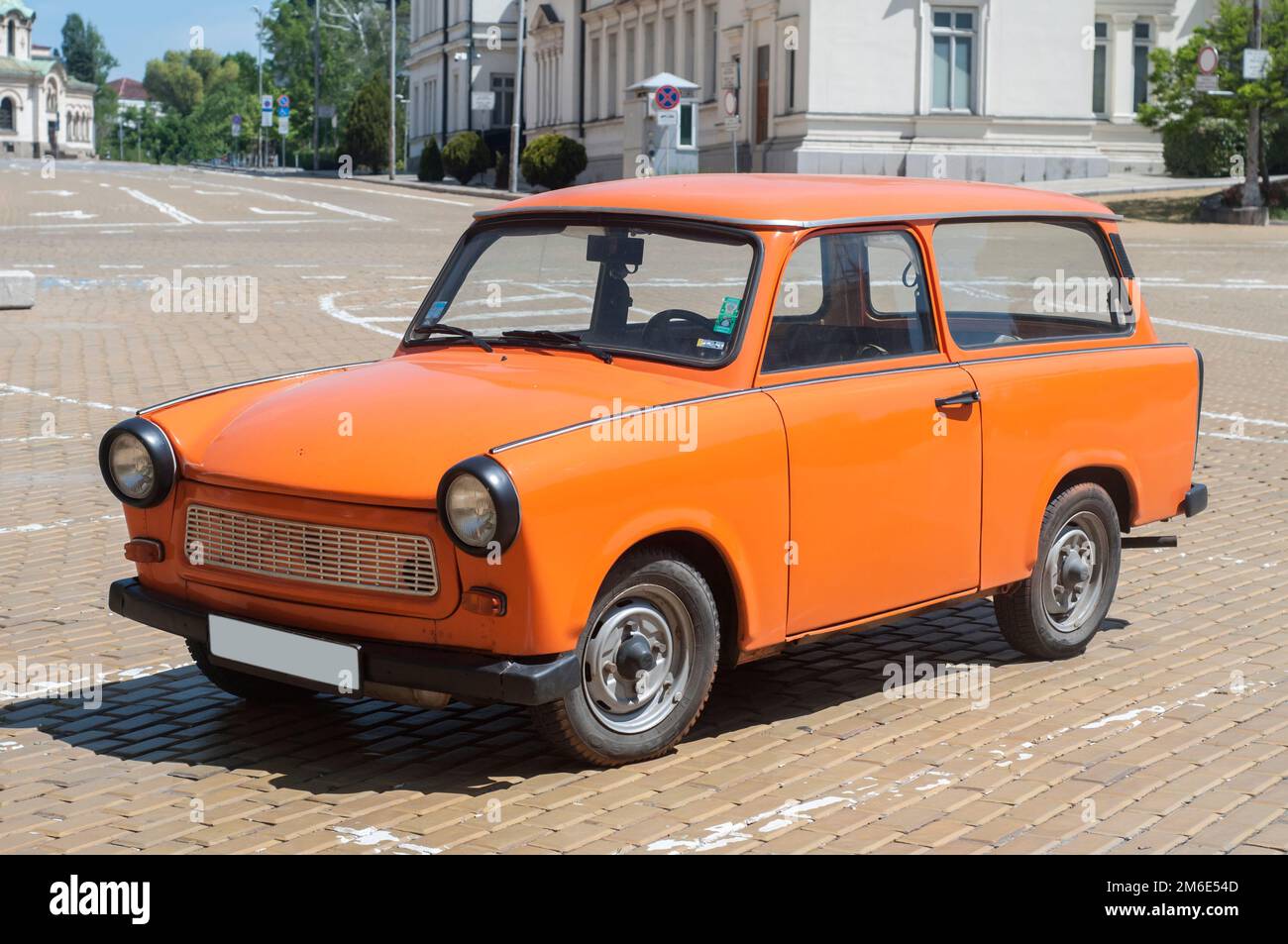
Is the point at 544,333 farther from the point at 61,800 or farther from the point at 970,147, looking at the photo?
the point at 970,147

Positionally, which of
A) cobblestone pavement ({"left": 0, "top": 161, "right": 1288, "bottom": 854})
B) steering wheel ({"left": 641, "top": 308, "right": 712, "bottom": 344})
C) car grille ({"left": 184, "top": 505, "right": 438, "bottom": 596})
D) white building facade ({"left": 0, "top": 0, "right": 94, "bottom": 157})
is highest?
white building facade ({"left": 0, "top": 0, "right": 94, "bottom": 157})

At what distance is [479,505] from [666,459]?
631mm

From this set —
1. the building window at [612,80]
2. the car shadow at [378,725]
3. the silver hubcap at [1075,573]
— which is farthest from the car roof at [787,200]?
the building window at [612,80]

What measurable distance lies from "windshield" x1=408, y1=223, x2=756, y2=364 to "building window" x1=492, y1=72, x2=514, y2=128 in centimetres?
7971

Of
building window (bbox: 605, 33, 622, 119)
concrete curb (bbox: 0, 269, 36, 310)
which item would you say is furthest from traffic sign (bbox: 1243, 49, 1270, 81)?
building window (bbox: 605, 33, 622, 119)

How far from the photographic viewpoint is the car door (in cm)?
590

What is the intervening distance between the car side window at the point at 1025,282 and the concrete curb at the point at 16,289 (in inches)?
601

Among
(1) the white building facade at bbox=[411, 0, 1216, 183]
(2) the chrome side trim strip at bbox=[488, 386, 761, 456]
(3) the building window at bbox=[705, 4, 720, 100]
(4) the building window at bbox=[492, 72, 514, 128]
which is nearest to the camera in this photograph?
(2) the chrome side trim strip at bbox=[488, 386, 761, 456]

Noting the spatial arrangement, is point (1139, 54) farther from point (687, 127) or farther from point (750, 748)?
point (750, 748)

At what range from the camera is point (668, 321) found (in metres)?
6.05

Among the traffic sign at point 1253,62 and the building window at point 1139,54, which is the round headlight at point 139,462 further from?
the building window at point 1139,54

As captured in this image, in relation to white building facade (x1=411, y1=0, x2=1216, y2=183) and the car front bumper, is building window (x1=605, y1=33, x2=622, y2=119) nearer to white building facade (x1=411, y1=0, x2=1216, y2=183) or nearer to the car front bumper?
white building facade (x1=411, y1=0, x2=1216, y2=183)

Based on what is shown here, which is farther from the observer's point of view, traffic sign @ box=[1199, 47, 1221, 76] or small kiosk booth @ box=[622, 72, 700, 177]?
small kiosk booth @ box=[622, 72, 700, 177]

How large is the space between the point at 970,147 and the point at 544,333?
4400cm
